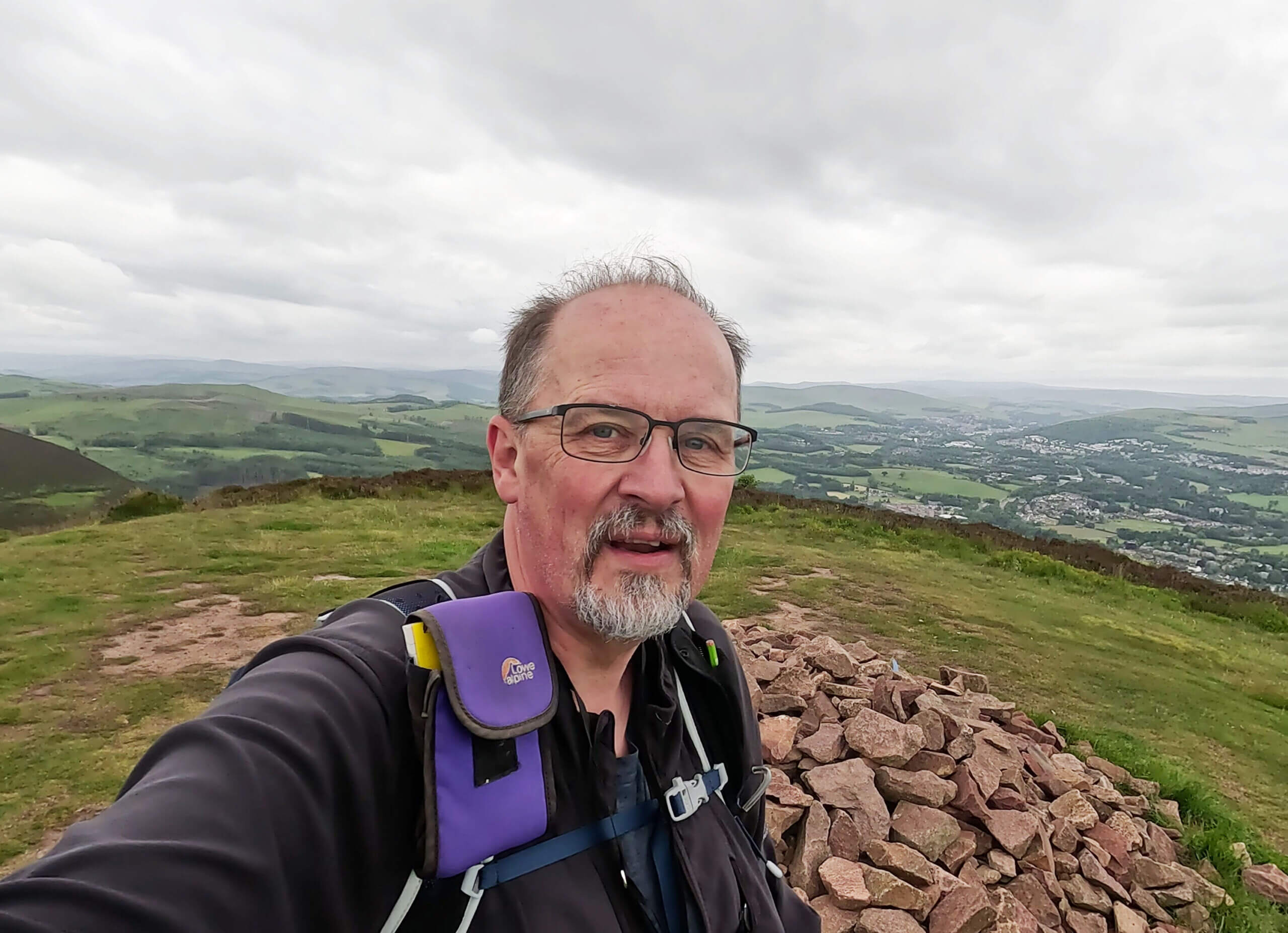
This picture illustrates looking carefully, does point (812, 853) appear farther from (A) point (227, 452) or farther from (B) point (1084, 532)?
(A) point (227, 452)

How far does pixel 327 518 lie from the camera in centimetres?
1346

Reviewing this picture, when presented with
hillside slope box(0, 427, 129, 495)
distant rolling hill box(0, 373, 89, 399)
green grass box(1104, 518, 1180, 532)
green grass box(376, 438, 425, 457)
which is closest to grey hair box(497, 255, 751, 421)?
hillside slope box(0, 427, 129, 495)

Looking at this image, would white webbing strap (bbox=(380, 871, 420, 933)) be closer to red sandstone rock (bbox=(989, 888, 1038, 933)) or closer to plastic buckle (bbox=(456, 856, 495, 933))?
plastic buckle (bbox=(456, 856, 495, 933))

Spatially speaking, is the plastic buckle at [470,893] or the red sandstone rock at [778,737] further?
the red sandstone rock at [778,737]

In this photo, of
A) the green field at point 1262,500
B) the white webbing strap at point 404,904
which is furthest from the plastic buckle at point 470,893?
the green field at point 1262,500

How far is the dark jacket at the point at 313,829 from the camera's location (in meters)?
0.92

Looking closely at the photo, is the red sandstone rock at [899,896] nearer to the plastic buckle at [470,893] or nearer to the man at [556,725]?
the man at [556,725]

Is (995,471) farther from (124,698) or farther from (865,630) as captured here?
(124,698)

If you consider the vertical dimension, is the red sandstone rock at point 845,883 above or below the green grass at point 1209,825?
above

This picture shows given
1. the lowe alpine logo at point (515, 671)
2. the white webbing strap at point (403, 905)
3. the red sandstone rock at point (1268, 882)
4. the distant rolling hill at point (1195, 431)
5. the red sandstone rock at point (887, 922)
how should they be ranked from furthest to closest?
the distant rolling hill at point (1195, 431)
the red sandstone rock at point (1268, 882)
the red sandstone rock at point (887, 922)
the lowe alpine logo at point (515, 671)
the white webbing strap at point (403, 905)

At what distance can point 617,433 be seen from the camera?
5.84 feet

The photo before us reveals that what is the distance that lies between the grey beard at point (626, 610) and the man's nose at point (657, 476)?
21 centimetres

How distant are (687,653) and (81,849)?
58.4 inches

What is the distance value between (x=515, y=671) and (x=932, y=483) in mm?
65500
